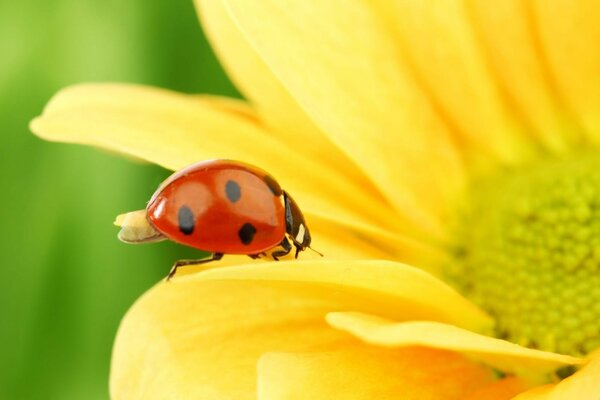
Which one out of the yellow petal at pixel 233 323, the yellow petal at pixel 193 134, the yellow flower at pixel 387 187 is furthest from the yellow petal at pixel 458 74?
the yellow petal at pixel 233 323

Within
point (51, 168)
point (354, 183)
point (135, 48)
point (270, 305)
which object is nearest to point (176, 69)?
point (135, 48)

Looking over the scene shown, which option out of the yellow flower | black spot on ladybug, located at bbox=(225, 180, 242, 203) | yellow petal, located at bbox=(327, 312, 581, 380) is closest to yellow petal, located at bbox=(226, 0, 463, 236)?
the yellow flower

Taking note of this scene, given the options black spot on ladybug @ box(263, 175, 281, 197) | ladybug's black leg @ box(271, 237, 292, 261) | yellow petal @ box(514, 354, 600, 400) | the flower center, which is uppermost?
black spot on ladybug @ box(263, 175, 281, 197)

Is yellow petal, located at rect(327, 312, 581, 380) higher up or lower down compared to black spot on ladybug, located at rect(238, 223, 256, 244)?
lower down

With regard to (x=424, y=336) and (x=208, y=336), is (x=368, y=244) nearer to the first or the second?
(x=208, y=336)

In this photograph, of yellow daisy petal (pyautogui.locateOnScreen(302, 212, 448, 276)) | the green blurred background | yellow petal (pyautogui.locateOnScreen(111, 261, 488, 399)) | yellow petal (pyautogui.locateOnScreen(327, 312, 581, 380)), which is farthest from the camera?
the green blurred background

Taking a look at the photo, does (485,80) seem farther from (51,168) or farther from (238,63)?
(51,168)

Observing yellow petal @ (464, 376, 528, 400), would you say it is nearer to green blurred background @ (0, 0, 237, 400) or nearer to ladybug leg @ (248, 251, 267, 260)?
ladybug leg @ (248, 251, 267, 260)
